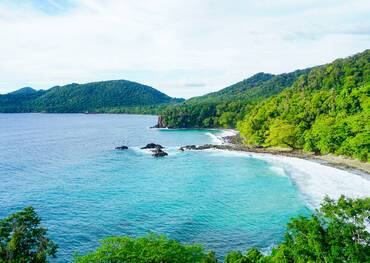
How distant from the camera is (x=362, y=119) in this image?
7431 centimetres

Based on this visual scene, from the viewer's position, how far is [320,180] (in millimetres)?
59844

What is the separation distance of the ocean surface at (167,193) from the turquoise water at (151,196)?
12 cm

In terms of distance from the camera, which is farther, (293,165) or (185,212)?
(293,165)

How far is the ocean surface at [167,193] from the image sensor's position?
4062 cm

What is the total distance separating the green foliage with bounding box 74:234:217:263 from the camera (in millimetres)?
21469

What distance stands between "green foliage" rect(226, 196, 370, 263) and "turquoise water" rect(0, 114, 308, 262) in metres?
13.9

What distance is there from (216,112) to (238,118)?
1716cm

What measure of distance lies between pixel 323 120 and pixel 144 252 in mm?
76815

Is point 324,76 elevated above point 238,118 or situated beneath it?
elevated above

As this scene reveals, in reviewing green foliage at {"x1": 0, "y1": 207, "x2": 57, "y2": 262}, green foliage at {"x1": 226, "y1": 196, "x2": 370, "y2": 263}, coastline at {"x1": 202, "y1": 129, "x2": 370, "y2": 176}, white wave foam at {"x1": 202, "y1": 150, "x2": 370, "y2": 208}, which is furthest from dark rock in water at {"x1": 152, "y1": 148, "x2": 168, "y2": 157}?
green foliage at {"x1": 0, "y1": 207, "x2": 57, "y2": 262}

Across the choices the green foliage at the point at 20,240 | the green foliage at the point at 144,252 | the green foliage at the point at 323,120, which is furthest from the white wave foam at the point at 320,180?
the green foliage at the point at 20,240

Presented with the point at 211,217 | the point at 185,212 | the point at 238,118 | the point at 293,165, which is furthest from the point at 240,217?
the point at 238,118

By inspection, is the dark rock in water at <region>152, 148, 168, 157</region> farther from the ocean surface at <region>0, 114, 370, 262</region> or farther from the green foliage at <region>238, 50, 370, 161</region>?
the green foliage at <region>238, 50, 370, 161</region>

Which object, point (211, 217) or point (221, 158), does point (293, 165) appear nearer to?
point (221, 158)
